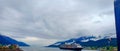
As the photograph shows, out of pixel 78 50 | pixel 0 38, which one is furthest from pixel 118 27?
pixel 78 50

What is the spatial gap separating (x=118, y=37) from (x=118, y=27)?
18 cm

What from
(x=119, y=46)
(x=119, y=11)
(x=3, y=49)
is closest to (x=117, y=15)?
(x=119, y=11)

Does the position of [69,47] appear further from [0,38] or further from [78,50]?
[0,38]

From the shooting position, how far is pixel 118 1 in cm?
389

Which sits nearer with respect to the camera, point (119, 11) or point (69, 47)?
point (119, 11)

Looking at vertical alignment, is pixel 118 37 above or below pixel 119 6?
below

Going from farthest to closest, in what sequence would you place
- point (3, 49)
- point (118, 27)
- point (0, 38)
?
point (0, 38)
point (3, 49)
point (118, 27)

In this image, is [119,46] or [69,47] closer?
[119,46]

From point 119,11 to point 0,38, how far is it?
79161 mm

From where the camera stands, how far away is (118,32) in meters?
3.77

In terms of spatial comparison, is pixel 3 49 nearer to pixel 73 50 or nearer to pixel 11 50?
pixel 11 50

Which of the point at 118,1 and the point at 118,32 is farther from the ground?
the point at 118,1

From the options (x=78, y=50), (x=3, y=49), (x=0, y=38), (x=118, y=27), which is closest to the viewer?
(x=118, y=27)

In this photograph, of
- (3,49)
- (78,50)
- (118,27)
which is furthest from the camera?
(78,50)
